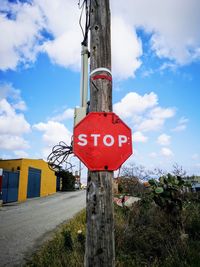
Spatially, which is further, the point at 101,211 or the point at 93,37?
the point at 93,37

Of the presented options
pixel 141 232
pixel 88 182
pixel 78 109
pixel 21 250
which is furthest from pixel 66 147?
pixel 21 250

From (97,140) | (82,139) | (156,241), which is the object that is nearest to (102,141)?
(97,140)

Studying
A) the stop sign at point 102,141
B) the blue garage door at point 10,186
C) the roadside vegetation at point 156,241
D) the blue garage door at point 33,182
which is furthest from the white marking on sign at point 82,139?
the blue garage door at point 33,182

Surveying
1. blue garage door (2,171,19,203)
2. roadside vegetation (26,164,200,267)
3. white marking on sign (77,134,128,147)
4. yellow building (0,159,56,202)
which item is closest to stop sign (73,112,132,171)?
white marking on sign (77,134,128,147)

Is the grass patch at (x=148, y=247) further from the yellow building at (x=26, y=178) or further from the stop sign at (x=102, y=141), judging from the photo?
the yellow building at (x=26, y=178)

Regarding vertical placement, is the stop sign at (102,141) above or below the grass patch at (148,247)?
above

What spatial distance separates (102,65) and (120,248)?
3.90m

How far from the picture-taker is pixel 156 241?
522 centimetres

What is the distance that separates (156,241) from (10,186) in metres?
21.3

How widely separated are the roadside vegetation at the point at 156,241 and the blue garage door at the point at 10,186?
57.9ft

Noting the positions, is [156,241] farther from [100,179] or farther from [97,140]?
[97,140]

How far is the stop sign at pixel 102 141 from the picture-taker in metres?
2.42

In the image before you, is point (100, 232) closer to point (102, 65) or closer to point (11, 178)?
point (102, 65)

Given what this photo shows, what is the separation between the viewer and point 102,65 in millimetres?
2732
